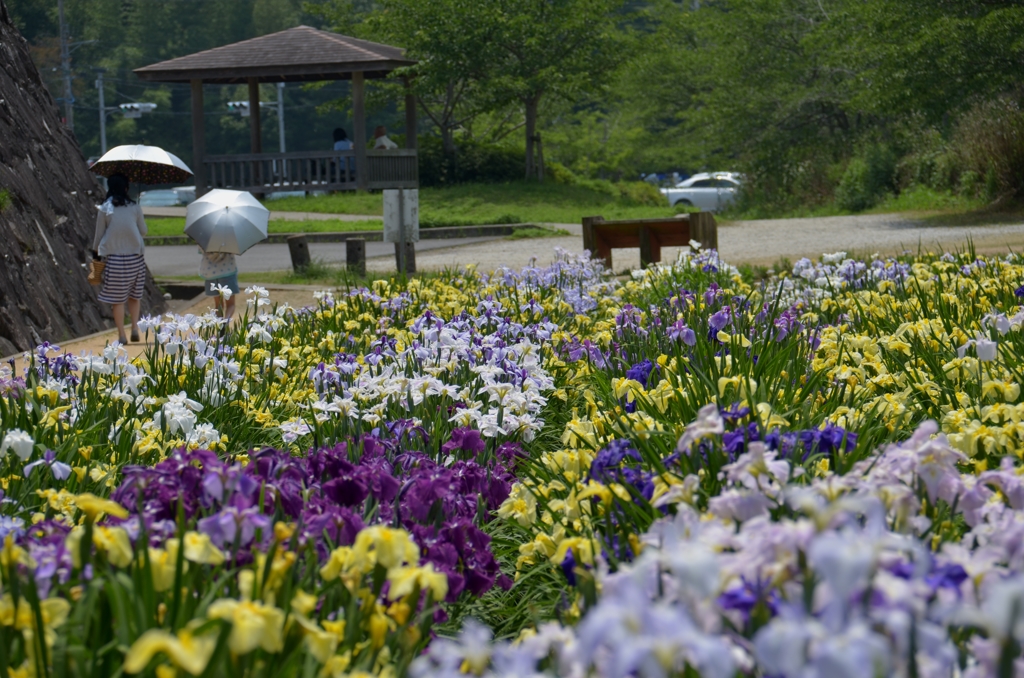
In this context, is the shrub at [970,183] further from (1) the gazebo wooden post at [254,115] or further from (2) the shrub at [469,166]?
(2) the shrub at [469,166]

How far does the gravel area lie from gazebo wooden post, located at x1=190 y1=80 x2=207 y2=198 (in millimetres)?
3076

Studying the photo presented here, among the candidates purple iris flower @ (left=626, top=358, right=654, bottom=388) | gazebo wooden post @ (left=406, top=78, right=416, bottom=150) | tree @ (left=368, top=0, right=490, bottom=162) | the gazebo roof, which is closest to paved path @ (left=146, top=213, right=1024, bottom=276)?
gazebo wooden post @ (left=406, top=78, right=416, bottom=150)

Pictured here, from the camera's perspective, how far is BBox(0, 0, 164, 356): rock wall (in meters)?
8.11

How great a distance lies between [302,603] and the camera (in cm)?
167

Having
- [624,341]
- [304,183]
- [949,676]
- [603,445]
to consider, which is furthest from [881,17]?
[949,676]

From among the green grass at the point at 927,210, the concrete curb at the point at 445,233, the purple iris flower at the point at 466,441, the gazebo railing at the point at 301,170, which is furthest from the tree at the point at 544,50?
the purple iris flower at the point at 466,441

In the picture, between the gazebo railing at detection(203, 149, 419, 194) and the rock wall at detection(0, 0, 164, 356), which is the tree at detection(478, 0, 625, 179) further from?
the rock wall at detection(0, 0, 164, 356)

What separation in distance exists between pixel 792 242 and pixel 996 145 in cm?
567

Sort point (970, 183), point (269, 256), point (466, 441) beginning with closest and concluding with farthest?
point (466, 441), point (269, 256), point (970, 183)

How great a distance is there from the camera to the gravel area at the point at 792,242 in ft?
43.8

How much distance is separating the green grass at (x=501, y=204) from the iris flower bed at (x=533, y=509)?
2051cm

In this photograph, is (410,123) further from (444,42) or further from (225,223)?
(444,42)

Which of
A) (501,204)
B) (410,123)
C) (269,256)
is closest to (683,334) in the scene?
(269,256)

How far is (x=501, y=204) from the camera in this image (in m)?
29.1
